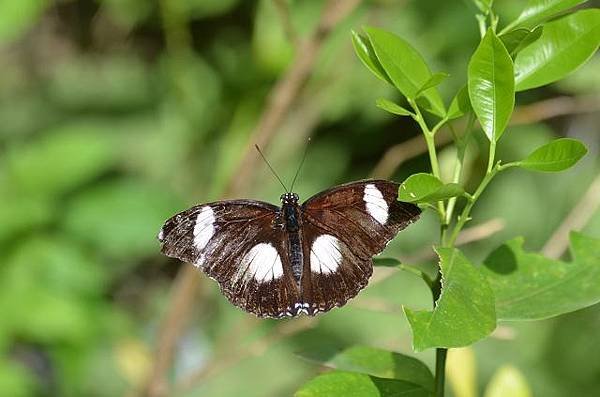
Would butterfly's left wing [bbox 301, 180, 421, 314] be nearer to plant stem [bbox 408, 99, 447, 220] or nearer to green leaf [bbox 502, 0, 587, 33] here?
plant stem [bbox 408, 99, 447, 220]

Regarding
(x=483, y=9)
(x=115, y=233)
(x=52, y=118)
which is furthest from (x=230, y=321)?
(x=483, y=9)

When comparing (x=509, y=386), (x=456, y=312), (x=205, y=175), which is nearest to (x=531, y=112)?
(x=509, y=386)

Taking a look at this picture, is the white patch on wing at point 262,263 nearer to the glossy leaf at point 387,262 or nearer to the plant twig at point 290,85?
the glossy leaf at point 387,262

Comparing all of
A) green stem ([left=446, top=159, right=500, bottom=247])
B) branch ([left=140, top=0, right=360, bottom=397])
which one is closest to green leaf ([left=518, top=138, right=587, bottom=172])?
green stem ([left=446, top=159, right=500, bottom=247])

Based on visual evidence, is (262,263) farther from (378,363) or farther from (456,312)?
(456,312)

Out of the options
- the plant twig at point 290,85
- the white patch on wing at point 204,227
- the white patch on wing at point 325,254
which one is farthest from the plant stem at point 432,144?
the plant twig at point 290,85

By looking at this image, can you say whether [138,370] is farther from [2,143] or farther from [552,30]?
[552,30]
